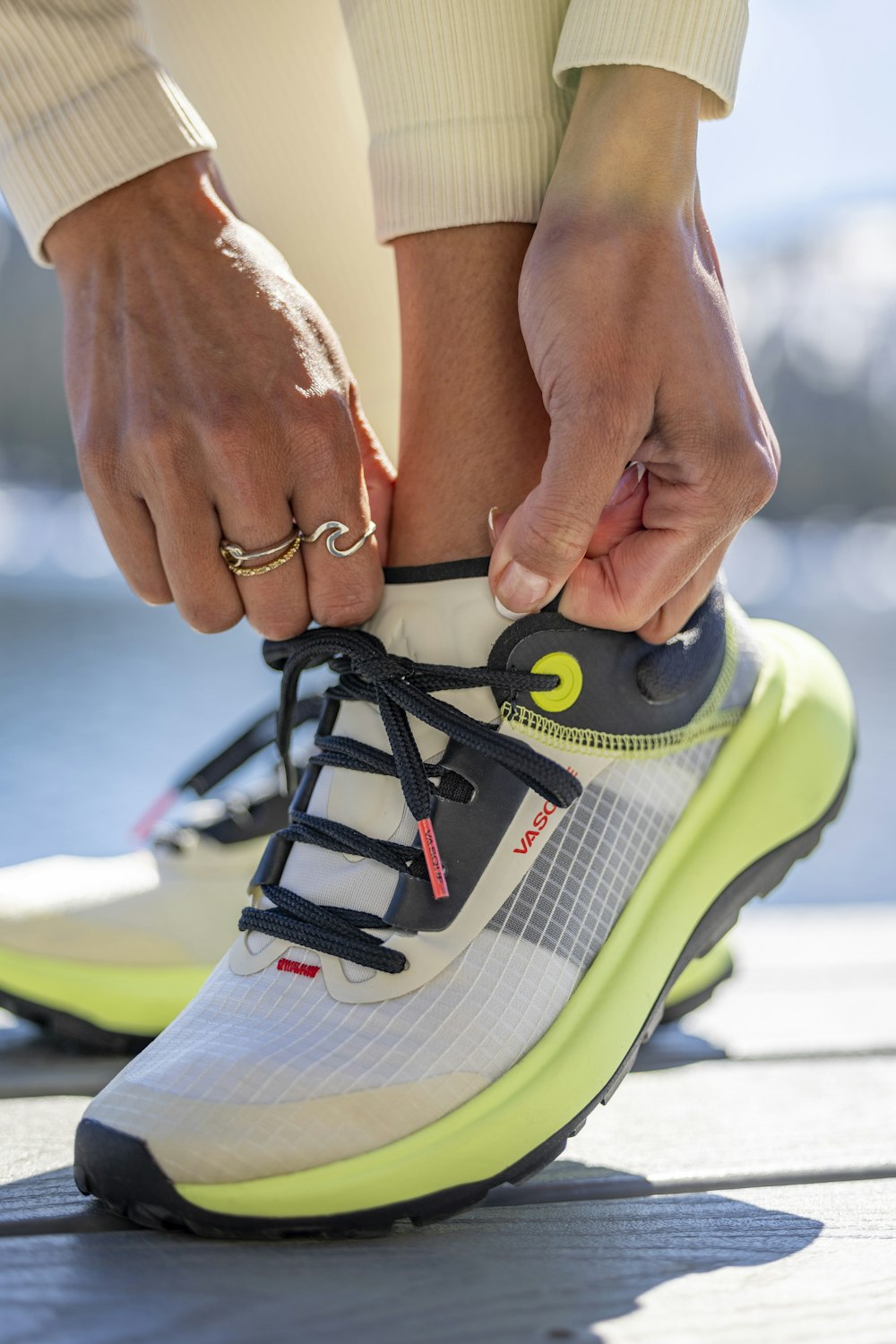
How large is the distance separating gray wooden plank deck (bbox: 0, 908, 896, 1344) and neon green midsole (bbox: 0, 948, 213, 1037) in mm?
58

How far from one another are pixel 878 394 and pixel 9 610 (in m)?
18.2

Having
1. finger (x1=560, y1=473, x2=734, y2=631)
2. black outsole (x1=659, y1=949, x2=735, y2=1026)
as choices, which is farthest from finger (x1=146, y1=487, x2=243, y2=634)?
black outsole (x1=659, y1=949, x2=735, y2=1026)

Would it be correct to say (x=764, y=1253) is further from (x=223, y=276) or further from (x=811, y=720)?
(x=223, y=276)

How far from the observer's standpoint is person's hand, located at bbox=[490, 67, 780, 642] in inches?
25.9

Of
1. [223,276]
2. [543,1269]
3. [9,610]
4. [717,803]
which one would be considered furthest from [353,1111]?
[9,610]

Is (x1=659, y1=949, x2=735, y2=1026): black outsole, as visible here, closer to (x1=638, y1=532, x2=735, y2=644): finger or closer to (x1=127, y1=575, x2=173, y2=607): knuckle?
(x1=638, y1=532, x2=735, y2=644): finger

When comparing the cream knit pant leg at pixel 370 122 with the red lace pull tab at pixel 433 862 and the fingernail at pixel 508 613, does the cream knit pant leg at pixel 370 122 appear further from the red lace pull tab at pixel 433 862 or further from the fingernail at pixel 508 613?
the red lace pull tab at pixel 433 862

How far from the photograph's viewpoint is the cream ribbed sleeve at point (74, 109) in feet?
2.38

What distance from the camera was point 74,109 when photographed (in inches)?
28.9

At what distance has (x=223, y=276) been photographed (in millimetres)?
709

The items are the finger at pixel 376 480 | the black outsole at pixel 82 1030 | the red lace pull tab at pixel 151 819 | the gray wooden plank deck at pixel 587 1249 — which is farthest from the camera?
the red lace pull tab at pixel 151 819

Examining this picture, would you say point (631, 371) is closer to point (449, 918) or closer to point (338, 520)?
point (338, 520)

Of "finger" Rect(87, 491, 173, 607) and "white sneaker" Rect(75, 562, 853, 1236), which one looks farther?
"finger" Rect(87, 491, 173, 607)

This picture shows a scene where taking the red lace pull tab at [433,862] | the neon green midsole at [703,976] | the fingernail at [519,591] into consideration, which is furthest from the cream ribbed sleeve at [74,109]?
the neon green midsole at [703,976]
